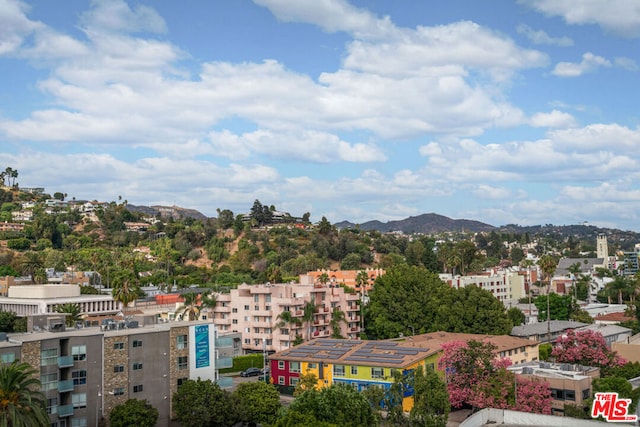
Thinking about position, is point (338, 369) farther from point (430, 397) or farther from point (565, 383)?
point (565, 383)

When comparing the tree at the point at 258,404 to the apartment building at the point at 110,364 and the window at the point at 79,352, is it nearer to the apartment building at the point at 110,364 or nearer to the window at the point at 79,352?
the apartment building at the point at 110,364

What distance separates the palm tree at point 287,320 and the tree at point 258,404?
33.7 meters

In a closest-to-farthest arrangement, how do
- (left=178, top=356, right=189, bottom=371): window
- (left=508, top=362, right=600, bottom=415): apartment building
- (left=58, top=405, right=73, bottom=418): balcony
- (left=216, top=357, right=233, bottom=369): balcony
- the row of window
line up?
(left=58, top=405, right=73, bottom=418): balcony < (left=178, top=356, right=189, bottom=371): window < (left=508, top=362, right=600, bottom=415): apartment building < (left=216, top=357, right=233, bottom=369): balcony < the row of window

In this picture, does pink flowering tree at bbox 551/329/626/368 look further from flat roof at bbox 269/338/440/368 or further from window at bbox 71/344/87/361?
window at bbox 71/344/87/361

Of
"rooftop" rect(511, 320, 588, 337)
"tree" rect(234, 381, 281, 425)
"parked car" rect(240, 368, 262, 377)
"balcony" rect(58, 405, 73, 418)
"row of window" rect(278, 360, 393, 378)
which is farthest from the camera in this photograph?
"rooftop" rect(511, 320, 588, 337)

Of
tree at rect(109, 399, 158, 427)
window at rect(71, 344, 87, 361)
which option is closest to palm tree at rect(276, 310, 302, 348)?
tree at rect(109, 399, 158, 427)

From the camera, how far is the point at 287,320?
90312 mm

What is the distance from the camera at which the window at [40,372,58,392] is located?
154ft

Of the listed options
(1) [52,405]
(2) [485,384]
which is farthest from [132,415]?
(2) [485,384]

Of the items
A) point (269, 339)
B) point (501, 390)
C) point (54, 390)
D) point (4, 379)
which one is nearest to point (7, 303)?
point (269, 339)

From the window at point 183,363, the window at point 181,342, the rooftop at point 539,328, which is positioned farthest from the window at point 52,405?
the rooftop at point 539,328

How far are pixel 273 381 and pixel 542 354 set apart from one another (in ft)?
120

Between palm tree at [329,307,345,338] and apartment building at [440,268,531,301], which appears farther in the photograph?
apartment building at [440,268,531,301]

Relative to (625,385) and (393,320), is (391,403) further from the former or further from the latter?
(393,320)
